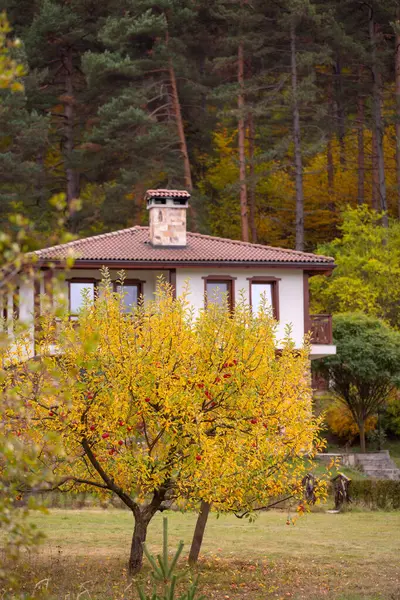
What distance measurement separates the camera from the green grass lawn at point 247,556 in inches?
707

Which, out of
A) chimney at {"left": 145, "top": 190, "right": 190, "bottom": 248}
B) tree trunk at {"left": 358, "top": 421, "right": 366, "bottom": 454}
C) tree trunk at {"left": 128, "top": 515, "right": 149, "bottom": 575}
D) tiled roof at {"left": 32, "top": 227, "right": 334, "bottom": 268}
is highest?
chimney at {"left": 145, "top": 190, "right": 190, "bottom": 248}

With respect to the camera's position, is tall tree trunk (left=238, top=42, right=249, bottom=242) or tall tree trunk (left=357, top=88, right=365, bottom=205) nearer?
tall tree trunk (left=238, top=42, right=249, bottom=242)

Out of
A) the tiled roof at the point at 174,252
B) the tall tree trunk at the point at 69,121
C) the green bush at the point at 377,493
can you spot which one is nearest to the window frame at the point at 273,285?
the tiled roof at the point at 174,252

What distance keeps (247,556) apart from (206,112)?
3885cm

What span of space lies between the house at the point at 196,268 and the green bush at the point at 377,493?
343 inches

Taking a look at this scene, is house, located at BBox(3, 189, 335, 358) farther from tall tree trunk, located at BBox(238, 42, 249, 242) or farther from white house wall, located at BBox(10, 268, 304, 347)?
tall tree trunk, located at BBox(238, 42, 249, 242)

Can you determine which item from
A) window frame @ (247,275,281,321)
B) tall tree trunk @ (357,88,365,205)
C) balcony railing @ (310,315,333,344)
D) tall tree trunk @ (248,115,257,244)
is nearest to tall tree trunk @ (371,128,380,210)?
tall tree trunk @ (357,88,365,205)

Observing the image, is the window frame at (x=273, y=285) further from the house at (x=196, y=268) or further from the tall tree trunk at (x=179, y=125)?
the tall tree trunk at (x=179, y=125)

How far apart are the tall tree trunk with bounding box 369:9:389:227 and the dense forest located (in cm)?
8

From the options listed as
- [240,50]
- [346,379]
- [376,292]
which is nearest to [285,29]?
[240,50]

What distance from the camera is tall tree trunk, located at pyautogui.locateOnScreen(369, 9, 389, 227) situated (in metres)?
51.6

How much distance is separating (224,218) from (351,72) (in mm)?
12171

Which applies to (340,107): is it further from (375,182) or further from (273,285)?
(273,285)

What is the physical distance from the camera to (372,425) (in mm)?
42938
